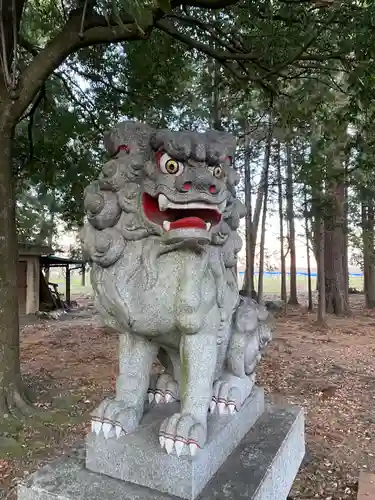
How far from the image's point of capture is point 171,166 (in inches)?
68.7

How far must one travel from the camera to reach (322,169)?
6719 millimetres

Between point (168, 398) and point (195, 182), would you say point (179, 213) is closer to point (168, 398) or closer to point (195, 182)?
point (195, 182)

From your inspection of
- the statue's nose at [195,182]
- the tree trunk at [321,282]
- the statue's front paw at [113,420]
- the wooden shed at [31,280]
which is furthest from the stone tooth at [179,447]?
the wooden shed at [31,280]

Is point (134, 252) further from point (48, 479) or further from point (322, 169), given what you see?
point (322, 169)

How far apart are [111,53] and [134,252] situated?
4.73 m

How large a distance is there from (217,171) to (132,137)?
0.40 metres

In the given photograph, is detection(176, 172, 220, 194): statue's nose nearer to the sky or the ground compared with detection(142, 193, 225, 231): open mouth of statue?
nearer to the sky

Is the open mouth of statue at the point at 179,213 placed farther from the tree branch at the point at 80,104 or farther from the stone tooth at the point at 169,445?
the tree branch at the point at 80,104

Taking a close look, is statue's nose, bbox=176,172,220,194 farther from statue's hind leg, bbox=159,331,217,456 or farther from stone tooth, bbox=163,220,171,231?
statue's hind leg, bbox=159,331,217,456

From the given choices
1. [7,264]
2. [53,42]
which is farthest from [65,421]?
[53,42]

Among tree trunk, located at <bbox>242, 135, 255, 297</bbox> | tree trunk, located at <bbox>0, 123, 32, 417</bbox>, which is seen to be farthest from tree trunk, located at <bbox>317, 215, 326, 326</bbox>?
tree trunk, located at <bbox>0, 123, 32, 417</bbox>

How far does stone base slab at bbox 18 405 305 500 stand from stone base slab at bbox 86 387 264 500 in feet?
0.10

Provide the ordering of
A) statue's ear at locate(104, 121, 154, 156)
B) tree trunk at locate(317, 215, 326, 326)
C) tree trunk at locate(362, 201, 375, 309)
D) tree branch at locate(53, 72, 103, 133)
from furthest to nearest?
tree trunk at locate(362, 201, 375, 309)
tree trunk at locate(317, 215, 326, 326)
tree branch at locate(53, 72, 103, 133)
statue's ear at locate(104, 121, 154, 156)

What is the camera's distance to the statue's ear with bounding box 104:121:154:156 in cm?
190
